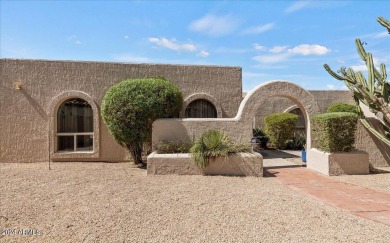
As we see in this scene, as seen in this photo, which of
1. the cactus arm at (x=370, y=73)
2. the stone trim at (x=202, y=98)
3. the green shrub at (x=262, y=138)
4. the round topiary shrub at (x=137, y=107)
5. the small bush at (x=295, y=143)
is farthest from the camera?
the green shrub at (x=262, y=138)

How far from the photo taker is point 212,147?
8.07 meters

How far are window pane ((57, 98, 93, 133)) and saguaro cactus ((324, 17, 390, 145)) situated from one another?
967 cm

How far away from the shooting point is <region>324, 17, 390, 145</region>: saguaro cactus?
711 cm

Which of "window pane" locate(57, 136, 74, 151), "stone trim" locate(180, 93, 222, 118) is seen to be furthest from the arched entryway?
"window pane" locate(57, 136, 74, 151)

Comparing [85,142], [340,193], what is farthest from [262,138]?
[85,142]

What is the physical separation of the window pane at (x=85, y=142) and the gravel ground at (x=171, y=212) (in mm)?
3588

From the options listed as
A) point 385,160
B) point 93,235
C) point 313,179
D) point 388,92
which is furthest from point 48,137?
point 385,160

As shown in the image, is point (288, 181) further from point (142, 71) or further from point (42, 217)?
point (142, 71)

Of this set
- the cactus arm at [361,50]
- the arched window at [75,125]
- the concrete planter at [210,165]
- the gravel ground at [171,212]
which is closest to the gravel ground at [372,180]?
the gravel ground at [171,212]

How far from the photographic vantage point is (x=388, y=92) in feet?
24.7

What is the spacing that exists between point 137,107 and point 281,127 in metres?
9.68

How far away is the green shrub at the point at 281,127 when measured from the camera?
15078 millimetres

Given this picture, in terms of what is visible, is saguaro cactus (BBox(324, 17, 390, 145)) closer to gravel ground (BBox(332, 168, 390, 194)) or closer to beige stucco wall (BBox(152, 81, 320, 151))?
gravel ground (BBox(332, 168, 390, 194))

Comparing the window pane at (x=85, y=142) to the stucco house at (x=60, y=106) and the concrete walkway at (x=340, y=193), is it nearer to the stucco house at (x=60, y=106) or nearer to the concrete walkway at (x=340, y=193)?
the stucco house at (x=60, y=106)
